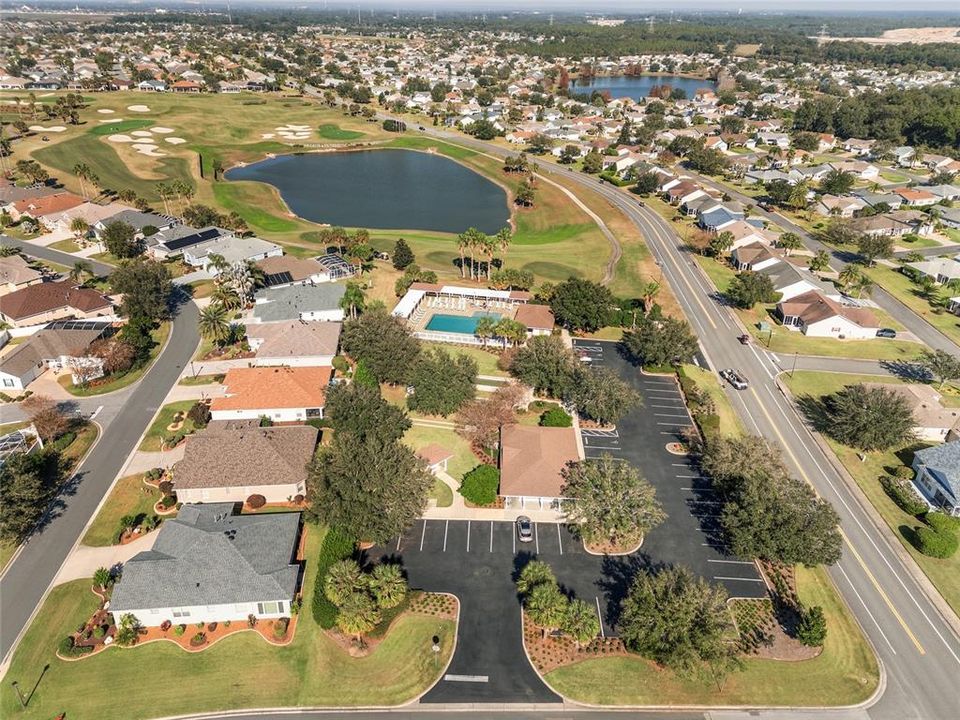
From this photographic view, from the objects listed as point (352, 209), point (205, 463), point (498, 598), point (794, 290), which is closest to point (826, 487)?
point (498, 598)

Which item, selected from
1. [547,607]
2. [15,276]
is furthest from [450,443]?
[15,276]

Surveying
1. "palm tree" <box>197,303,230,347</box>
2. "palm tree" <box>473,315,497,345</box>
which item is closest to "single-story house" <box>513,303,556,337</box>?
"palm tree" <box>473,315,497,345</box>

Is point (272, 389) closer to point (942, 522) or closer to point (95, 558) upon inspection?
point (95, 558)

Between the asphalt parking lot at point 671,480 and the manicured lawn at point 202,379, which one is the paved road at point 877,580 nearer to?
the asphalt parking lot at point 671,480

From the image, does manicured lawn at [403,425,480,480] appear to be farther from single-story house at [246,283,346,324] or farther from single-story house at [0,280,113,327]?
single-story house at [0,280,113,327]

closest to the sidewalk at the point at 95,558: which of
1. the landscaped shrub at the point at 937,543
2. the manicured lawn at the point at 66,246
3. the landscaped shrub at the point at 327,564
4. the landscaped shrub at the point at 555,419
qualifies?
the landscaped shrub at the point at 327,564

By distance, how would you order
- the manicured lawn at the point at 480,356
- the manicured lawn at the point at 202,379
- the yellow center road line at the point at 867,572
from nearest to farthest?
the yellow center road line at the point at 867,572 → the manicured lawn at the point at 202,379 → the manicured lawn at the point at 480,356
